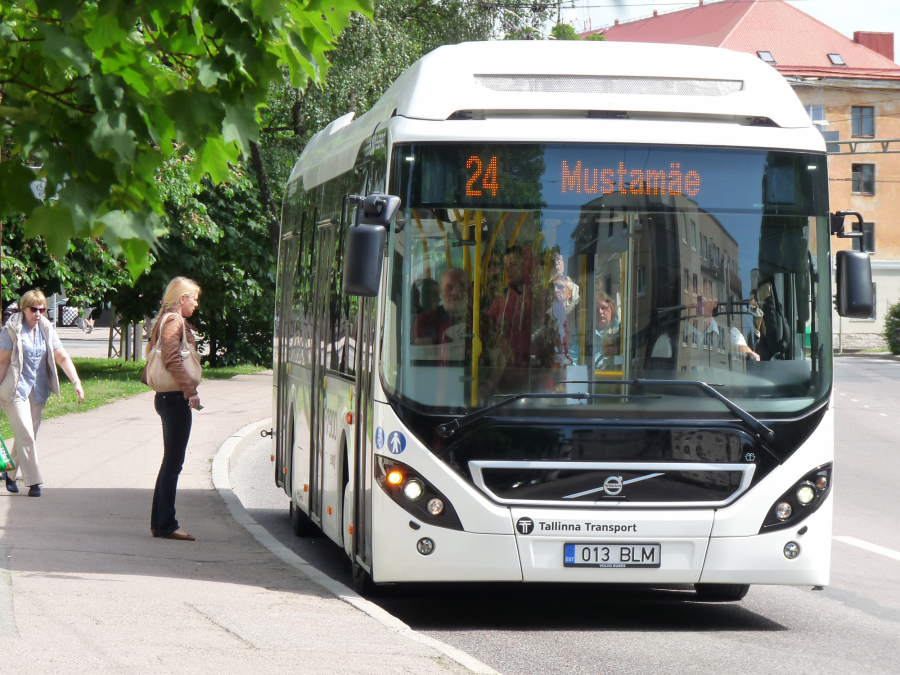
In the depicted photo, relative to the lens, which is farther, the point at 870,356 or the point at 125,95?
the point at 870,356

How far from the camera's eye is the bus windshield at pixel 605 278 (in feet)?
23.3

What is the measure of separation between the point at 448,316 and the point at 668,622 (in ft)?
7.25

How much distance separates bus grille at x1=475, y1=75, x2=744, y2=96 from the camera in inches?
293

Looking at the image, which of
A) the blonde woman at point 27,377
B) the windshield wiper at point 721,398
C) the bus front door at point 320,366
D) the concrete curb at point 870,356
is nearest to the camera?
the windshield wiper at point 721,398

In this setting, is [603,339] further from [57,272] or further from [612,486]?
[57,272]

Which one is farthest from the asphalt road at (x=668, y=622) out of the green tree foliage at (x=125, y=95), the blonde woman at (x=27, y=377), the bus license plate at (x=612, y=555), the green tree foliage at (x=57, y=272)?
the green tree foliage at (x=57, y=272)

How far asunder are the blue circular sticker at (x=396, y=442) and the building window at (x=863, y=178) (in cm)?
6415

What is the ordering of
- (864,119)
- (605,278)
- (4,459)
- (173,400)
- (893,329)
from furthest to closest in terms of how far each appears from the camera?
1. (864,119)
2. (893,329)
3. (4,459)
4. (173,400)
5. (605,278)

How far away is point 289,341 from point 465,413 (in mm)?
4578

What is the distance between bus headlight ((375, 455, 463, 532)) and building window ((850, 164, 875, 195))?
2527 inches

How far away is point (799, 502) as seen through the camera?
285 inches

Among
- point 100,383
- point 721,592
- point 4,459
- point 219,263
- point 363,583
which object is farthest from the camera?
point 219,263

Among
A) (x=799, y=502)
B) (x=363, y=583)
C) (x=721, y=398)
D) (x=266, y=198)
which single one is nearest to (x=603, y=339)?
(x=721, y=398)

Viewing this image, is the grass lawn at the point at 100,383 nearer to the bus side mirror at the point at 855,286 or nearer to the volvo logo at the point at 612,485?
the volvo logo at the point at 612,485
